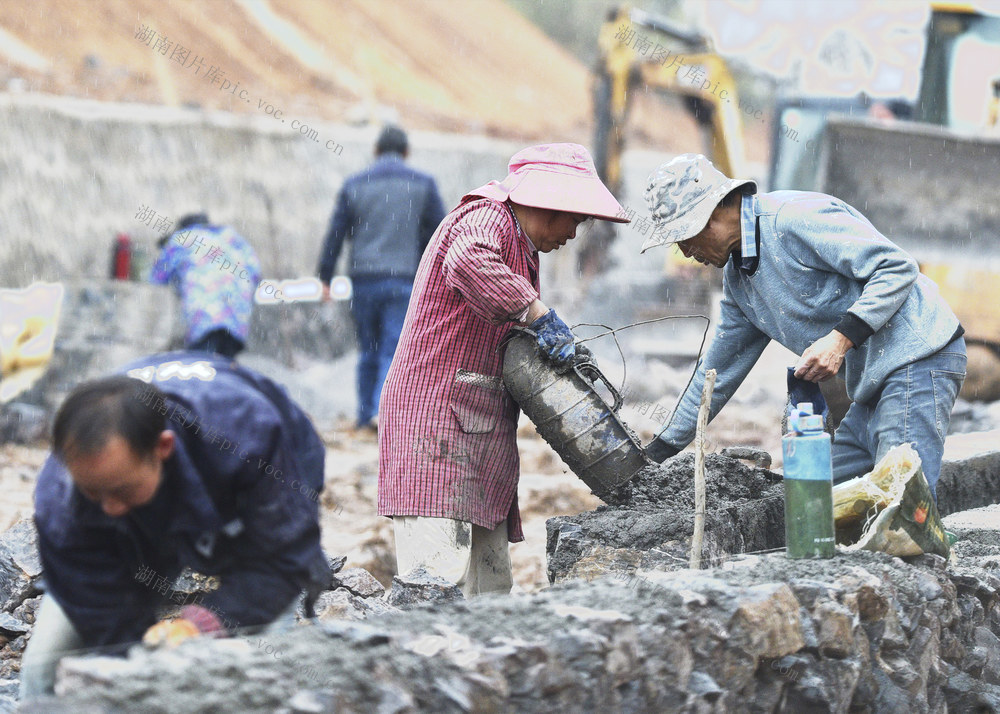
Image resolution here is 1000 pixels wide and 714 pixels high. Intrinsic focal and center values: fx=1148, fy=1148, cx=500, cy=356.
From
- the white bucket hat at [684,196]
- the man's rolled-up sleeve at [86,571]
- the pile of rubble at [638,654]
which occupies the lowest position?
the pile of rubble at [638,654]

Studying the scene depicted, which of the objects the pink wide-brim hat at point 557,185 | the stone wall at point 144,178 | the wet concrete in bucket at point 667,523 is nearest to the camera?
the pink wide-brim hat at point 557,185

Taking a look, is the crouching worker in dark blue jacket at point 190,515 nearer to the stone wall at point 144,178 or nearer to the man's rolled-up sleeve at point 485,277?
the man's rolled-up sleeve at point 485,277

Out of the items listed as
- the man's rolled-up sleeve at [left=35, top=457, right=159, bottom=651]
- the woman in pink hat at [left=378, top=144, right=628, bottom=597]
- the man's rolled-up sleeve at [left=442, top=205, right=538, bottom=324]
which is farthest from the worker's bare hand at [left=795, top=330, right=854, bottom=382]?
the man's rolled-up sleeve at [left=35, top=457, right=159, bottom=651]

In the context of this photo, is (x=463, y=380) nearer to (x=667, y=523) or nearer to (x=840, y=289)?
(x=667, y=523)

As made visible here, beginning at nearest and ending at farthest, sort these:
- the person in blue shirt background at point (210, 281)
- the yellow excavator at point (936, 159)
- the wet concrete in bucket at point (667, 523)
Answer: the wet concrete in bucket at point (667, 523)
the person in blue shirt background at point (210, 281)
the yellow excavator at point (936, 159)

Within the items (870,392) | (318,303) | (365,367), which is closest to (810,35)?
(318,303)

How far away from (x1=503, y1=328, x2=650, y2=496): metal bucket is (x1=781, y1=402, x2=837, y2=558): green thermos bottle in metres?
0.62

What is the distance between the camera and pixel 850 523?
12.2ft

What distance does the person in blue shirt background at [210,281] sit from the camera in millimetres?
7035

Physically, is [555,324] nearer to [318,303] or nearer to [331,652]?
[331,652]

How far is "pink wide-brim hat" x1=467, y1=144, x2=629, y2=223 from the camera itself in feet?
12.2

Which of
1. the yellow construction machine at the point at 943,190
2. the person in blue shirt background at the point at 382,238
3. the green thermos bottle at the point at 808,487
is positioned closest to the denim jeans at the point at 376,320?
the person in blue shirt background at the point at 382,238

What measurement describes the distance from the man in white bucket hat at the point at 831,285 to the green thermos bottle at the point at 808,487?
0.39 m

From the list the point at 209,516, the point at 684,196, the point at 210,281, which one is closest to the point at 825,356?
the point at 684,196
